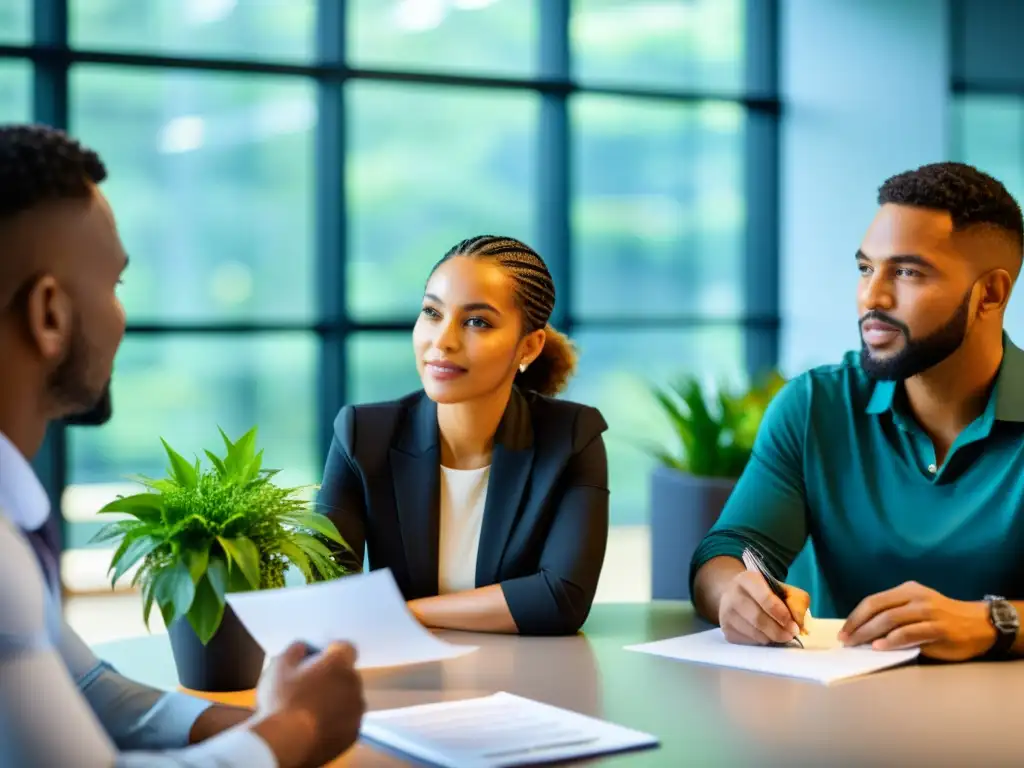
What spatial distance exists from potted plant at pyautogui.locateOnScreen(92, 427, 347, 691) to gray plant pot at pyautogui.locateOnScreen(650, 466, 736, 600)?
2.59 m

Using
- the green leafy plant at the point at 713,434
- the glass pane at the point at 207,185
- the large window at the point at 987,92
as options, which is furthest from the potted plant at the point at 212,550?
the large window at the point at 987,92

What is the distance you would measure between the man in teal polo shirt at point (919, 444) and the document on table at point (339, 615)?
2.57 ft

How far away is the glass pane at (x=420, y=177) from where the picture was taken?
584 centimetres

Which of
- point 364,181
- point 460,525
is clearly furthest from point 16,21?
point 460,525

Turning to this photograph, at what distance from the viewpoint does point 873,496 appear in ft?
7.23

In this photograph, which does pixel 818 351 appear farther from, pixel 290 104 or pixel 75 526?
pixel 75 526

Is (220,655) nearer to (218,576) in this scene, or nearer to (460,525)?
(218,576)

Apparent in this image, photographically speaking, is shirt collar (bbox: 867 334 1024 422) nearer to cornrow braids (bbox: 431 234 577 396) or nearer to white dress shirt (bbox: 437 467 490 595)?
cornrow braids (bbox: 431 234 577 396)

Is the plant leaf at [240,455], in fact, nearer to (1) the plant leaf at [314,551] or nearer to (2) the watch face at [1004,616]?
(1) the plant leaf at [314,551]

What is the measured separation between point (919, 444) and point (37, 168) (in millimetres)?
1535

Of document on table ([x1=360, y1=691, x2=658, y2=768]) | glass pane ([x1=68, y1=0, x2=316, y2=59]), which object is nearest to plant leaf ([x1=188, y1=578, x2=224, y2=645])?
document on table ([x1=360, y1=691, x2=658, y2=768])

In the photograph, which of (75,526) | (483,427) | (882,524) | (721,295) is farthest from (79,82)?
(882,524)

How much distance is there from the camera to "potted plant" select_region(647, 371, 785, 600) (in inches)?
166

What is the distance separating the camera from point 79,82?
209 inches
